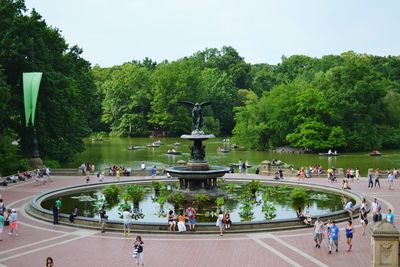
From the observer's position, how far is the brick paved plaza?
2080 centimetres

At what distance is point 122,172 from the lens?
49.6 metres

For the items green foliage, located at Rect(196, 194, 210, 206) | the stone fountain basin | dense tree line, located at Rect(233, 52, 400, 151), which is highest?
dense tree line, located at Rect(233, 52, 400, 151)

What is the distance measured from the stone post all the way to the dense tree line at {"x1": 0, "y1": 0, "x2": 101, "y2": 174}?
113ft

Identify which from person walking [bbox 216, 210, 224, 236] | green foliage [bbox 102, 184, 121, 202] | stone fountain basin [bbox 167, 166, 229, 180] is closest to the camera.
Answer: person walking [bbox 216, 210, 224, 236]

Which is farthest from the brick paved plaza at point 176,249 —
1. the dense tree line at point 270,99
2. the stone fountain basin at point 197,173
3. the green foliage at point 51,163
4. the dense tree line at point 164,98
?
the dense tree line at point 164,98

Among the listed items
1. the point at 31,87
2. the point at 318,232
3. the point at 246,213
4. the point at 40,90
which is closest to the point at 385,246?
the point at 318,232

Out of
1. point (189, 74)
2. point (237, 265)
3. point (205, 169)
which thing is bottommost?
point (237, 265)

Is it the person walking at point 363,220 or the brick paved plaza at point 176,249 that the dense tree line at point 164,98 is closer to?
the person walking at point 363,220

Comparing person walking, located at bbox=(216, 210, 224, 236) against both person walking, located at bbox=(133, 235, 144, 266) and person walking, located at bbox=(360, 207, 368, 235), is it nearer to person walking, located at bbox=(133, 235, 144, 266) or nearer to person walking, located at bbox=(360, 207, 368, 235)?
person walking, located at bbox=(133, 235, 144, 266)

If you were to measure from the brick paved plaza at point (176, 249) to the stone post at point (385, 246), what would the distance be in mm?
2789

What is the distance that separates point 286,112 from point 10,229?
67.5 meters

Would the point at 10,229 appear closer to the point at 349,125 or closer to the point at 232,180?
the point at 232,180

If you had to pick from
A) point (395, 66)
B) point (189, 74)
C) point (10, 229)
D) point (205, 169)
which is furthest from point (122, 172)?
point (395, 66)

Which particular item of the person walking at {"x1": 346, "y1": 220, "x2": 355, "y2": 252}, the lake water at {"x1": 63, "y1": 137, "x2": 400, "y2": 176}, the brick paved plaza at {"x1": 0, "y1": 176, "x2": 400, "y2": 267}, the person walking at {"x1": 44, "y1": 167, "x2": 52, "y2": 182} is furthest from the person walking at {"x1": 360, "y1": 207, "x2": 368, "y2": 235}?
the lake water at {"x1": 63, "y1": 137, "x2": 400, "y2": 176}
